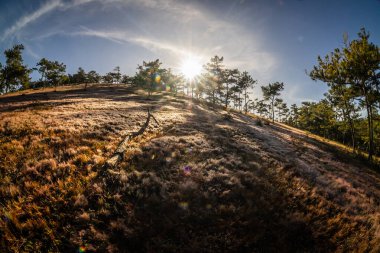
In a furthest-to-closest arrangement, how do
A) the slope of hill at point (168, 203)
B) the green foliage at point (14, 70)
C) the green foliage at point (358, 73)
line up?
the green foliage at point (14, 70)
the green foliage at point (358, 73)
the slope of hill at point (168, 203)

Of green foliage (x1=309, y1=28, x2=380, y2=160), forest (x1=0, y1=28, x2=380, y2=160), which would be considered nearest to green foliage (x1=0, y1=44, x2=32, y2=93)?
forest (x1=0, y1=28, x2=380, y2=160)

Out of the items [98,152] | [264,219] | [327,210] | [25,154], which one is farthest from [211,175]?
[25,154]

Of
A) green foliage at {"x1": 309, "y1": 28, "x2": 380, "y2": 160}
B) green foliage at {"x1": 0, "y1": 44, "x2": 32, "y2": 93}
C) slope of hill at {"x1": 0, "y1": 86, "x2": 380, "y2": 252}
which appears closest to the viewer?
slope of hill at {"x1": 0, "y1": 86, "x2": 380, "y2": 252}

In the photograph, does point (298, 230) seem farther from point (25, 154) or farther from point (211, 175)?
point (25, 154)

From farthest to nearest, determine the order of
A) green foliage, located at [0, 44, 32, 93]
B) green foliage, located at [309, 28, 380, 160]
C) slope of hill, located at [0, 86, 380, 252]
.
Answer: green foliage, located at [0, 44, 32, 93] < green foliage, located at [309, 28, 380, 160] < slope of hill, located at [0, 86, 380, 252]

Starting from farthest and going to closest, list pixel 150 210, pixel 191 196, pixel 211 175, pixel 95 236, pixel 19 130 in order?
pixel 19 130, pixel 211 175, pixel 191 196, pixel 150 210, pixel 95 236

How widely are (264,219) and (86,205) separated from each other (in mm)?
6432

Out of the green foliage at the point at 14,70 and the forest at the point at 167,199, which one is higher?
the green foliage at the point at 14,70

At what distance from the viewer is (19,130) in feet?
42.1

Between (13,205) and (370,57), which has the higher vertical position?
(370,57)

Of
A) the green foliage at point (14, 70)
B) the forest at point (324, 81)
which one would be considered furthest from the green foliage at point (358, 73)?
the green foliage at point (14, 70)

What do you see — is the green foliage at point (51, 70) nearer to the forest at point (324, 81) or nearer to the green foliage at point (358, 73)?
the forest at point (324, 81)

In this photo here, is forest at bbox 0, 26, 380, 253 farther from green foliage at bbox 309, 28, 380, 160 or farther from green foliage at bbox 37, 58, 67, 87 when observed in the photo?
green foliage at bbox 37, 58, 67, 87

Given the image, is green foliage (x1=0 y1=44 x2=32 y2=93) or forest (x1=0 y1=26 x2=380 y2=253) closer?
forest (x1=0 y1=26 x2=380 y2=253)
